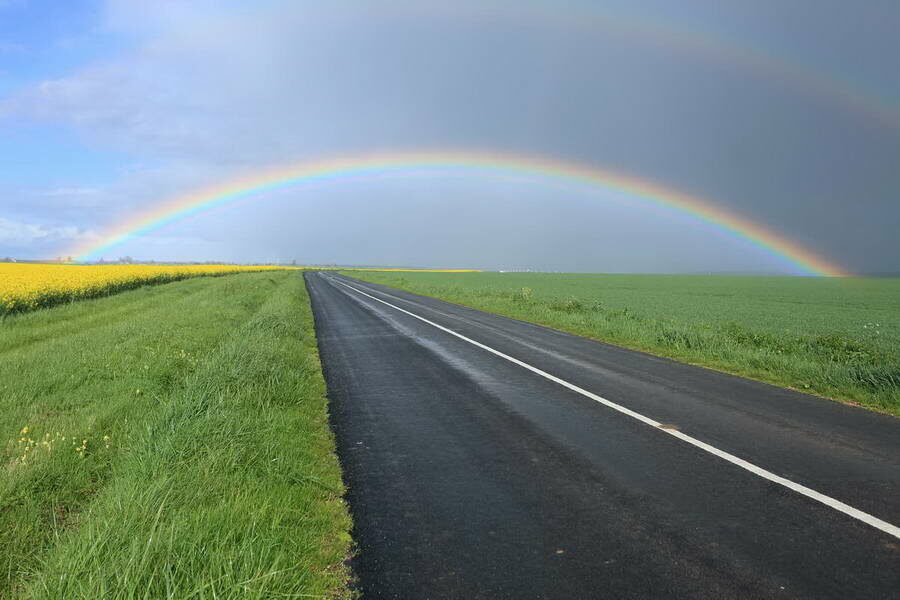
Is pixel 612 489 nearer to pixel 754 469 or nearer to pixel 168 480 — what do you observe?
pixel 754 469

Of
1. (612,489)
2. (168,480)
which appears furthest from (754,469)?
(168,480)

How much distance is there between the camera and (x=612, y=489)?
165 inches

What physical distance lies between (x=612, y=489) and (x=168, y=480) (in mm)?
3732

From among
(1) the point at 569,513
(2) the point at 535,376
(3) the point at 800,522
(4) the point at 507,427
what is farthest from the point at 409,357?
(3) the point at 800,522

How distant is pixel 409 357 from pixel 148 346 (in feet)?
17.7

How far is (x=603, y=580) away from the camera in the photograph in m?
2.89

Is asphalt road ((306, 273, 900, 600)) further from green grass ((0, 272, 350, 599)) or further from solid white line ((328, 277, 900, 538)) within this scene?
green grass ((0, 272, 350, 599))

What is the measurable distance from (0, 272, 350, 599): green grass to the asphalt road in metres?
0.46

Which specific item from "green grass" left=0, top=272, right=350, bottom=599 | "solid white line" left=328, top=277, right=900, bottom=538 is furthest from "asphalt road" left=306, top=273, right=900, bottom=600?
"green grass" left=0, top=272, right=350, bottom=599

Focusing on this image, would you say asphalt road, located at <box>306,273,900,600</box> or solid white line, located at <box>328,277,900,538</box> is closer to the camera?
asphalt road, located at <box>306,273,900,600</box>

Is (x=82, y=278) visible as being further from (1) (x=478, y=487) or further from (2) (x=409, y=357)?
(1) (x=478, y=487)

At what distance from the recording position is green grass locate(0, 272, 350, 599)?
106 inches

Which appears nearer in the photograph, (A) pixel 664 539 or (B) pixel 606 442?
(A) pixel 664 539

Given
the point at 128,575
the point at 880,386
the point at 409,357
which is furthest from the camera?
the point at 409,357
